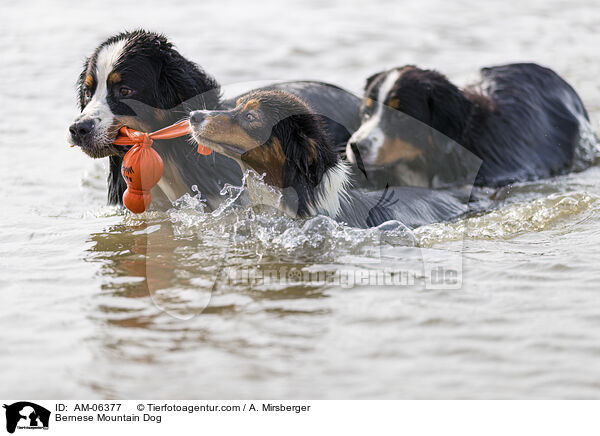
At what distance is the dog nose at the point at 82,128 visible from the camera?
4.22 metres

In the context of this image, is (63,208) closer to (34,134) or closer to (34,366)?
(34,134)

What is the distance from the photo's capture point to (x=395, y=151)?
5.60 metres

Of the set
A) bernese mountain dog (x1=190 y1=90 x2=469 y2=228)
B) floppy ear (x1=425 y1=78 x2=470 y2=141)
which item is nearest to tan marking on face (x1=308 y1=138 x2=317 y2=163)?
bernese mountain dog (x1=190 y1=90 x2=469 y2=228)

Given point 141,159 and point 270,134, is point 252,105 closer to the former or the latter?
point 270,134

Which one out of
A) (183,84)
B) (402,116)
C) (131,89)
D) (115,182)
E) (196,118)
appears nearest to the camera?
(196,118)

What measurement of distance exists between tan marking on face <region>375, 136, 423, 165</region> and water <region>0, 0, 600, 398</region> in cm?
71

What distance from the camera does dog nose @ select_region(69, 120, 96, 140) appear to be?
166 inches

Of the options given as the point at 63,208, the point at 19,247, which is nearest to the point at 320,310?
the point at 19,247

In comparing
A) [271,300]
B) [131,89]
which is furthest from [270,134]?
[271,300]

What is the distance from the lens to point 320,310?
11.5ft

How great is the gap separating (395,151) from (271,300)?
231 cm

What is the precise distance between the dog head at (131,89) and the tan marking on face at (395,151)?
144 centimetres
